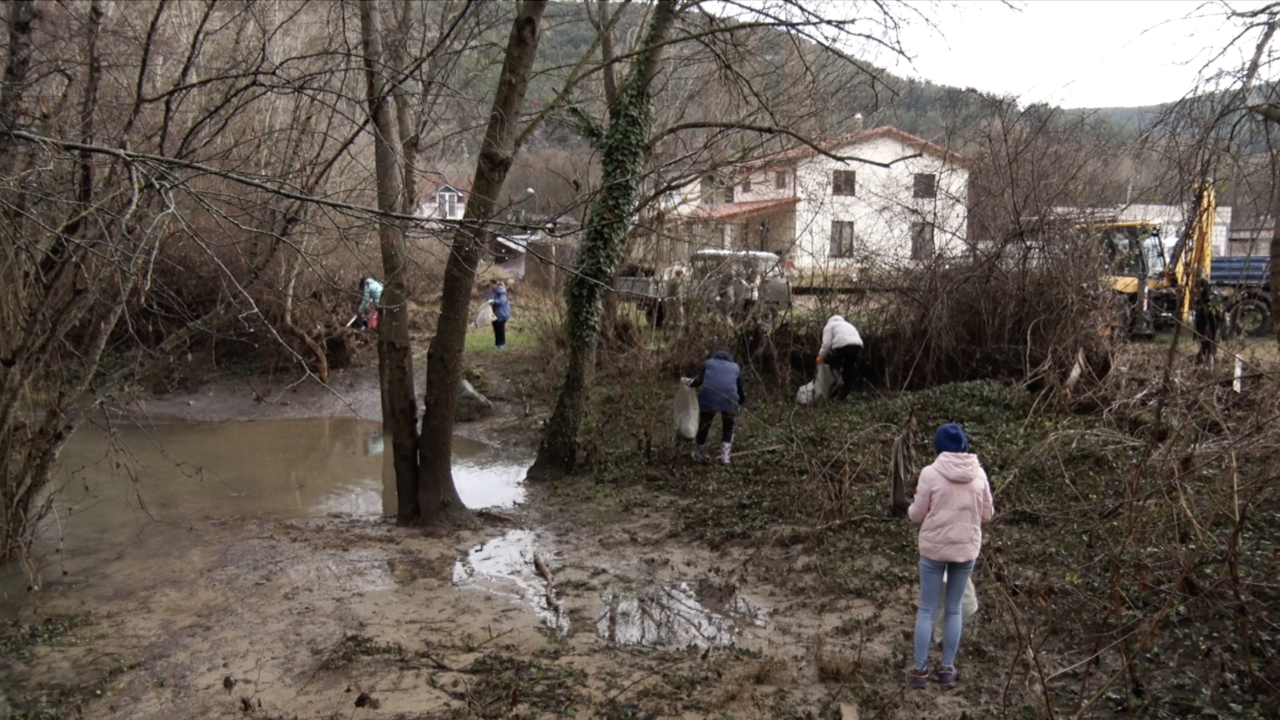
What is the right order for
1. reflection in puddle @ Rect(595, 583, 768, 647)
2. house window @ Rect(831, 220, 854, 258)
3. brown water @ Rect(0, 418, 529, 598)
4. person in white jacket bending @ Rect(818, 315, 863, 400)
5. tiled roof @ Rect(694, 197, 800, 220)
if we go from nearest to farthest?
1. reflection in puddle @ Rect(595, 583, 768, 647)
2. brown water @ Rect(0, 418, 529, 598)
3. person in white jacket bending @ Rect(818, 315, 863, 400)
4. house window @ Rect(831, 220, 854, 258)
5. tiled roof @ Rect(694, 197, 800, 220)

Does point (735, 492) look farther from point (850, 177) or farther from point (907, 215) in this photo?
point (850, 177)

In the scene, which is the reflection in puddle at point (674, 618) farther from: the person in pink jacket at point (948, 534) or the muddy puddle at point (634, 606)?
the person in pink jacket at point (948, 534)

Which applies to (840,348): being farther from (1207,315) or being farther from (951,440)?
(951,440)

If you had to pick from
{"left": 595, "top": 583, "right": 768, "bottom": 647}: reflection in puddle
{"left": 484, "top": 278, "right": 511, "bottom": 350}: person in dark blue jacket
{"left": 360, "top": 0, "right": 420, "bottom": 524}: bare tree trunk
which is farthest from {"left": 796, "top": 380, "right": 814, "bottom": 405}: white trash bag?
{"left": 484, "top": 278, "right": 511, "bottom": 350}: person in dark blue jacket

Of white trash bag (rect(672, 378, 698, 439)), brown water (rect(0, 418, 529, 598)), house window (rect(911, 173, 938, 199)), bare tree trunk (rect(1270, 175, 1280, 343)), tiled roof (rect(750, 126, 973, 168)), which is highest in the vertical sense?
tiled roof (rect(750, 126, 973, 168))

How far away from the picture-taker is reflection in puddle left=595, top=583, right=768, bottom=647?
6.70 metres

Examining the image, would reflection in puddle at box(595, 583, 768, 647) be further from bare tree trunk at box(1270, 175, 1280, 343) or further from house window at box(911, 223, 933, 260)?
house window at box(911, 223, 933, 260)

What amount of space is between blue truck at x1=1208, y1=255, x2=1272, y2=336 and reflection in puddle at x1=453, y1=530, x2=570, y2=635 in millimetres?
5817

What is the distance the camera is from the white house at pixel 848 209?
1383 cm

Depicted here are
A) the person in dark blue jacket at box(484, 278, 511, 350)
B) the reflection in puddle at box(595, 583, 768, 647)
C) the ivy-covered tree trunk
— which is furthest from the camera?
the person in dark blue jacket at box(484, 278, 511, 350)

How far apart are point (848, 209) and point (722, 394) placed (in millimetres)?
7789

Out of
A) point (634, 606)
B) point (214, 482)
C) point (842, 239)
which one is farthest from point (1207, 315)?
point (214, 482)

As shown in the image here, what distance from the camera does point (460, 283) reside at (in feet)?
30.1

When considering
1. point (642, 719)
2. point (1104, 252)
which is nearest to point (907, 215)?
point (1104, 252)
